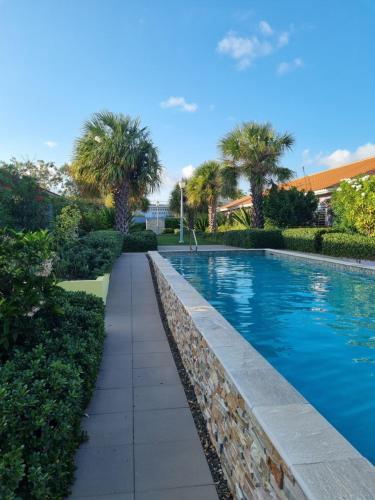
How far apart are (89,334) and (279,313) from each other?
4.50 metres

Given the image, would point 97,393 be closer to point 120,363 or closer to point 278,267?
point 120,363

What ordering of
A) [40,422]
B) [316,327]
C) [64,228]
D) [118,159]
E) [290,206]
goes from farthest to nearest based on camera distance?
[290,206], [118,159], [64,228], [316,327], [40,422]

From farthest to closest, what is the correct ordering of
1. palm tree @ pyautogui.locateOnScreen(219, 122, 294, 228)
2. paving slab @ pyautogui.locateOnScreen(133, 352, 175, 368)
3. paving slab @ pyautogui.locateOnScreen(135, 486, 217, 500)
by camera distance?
palm tree @ pyautogui.locateOnScreen(219, 122, 294, 228) < paving slab @ pyautogui.locateOnScreen(133, 352, 175, 368) < paving slab @ pyautogui.locateOnScreen(135, 486, 217, 500)

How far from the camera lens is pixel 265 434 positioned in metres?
1.88

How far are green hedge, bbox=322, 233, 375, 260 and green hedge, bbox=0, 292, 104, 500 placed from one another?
497 inches

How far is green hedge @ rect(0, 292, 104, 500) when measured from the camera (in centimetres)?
205

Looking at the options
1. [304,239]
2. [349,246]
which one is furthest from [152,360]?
[304,239]

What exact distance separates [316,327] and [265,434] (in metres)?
5.06

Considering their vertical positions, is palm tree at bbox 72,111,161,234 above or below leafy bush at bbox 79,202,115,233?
above

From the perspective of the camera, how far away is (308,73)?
15375 millimetres

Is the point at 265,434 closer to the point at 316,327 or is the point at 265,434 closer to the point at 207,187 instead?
the point at 316,327

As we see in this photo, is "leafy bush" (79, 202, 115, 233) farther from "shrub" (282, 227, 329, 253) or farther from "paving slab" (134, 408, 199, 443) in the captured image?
"paving slab" (134, 408, 199, 443)

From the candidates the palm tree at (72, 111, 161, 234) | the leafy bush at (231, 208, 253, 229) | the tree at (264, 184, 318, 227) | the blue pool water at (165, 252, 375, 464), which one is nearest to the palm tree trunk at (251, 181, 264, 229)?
the tree at (264, 184, 318, 227)

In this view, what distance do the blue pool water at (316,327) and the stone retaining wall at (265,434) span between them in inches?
54.9
